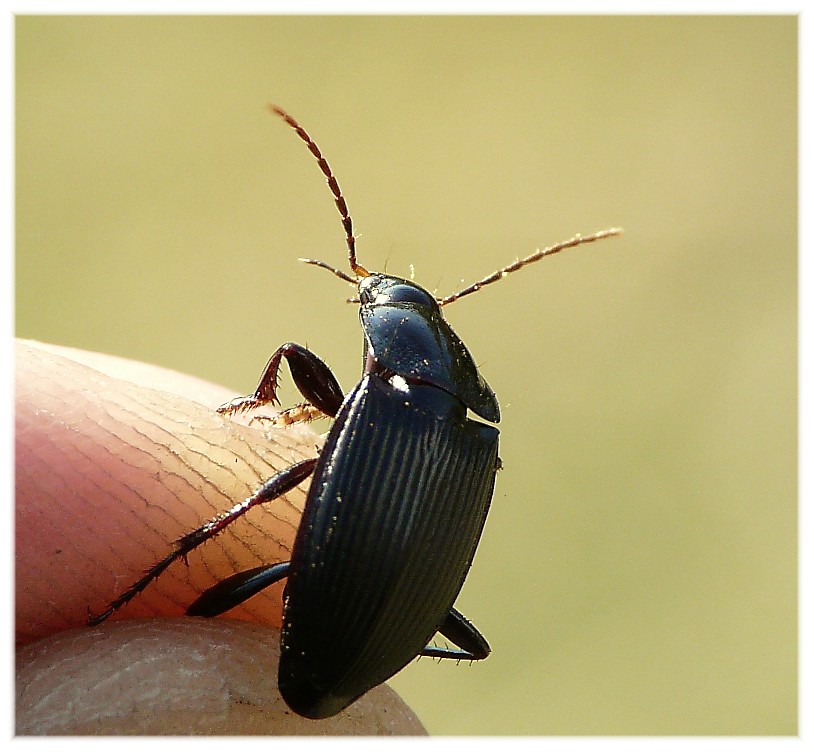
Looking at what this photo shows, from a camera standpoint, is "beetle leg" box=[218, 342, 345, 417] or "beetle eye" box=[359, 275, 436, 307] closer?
"beetle leg" box=[218, 342, 345, 417]

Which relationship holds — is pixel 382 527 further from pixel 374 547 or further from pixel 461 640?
pixel 461 640

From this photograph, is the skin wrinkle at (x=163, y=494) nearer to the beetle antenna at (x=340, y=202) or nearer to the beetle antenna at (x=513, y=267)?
the beetle antenna at (x=340, y=202)

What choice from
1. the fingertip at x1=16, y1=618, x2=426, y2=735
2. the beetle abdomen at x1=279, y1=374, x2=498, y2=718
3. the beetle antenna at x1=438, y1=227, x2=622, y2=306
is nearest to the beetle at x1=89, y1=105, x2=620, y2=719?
the beetle abdomen at x1=279, y1=374, x2=498, y2=718

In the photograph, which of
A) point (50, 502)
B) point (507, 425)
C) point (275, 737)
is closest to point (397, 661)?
point (275, 737)

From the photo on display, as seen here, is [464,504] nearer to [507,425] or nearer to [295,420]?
[295,420]

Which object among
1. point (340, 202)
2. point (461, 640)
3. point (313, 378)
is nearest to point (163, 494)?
point (313, 378)

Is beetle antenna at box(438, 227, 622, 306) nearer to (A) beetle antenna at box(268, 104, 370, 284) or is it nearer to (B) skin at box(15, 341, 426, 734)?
(A) beetle antenna at box(268, 104, 370, 284)

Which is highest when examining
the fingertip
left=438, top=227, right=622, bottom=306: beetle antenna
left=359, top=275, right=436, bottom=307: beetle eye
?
left=438, top=227, right=622, bottom=306: beetle antenna
